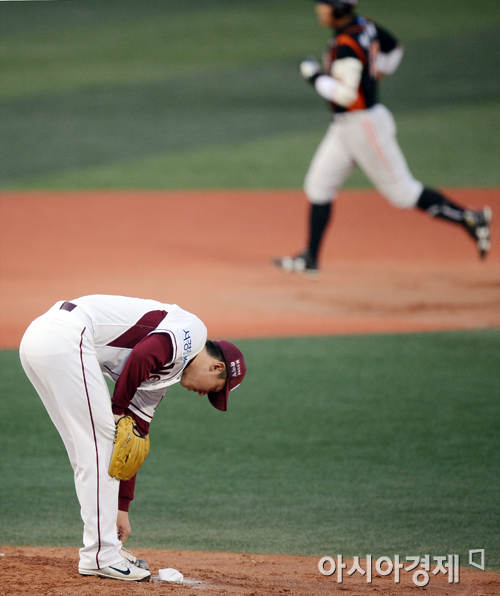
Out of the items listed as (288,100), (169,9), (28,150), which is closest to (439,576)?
(28,150)

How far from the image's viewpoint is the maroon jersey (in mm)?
7770

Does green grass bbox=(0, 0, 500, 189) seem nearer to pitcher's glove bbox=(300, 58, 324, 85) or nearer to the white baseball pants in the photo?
the white baseball pants

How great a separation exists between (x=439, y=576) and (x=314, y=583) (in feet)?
1.99

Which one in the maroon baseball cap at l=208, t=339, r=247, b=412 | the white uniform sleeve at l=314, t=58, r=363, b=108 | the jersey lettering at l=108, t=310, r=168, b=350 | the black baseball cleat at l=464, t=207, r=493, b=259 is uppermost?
the white uniform sleeve at l=314, t=58, r=363, b=108

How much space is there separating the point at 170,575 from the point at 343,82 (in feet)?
17.3

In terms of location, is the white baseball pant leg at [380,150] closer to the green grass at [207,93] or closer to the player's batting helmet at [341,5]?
the player's batting helmet at [341,5]

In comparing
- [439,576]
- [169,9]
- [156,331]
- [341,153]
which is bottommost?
[439,576]

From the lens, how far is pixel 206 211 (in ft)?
37.5

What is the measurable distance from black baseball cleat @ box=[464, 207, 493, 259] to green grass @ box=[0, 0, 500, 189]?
476 cm

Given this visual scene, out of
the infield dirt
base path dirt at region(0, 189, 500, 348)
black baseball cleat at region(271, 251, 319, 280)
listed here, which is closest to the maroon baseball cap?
the infield dirt

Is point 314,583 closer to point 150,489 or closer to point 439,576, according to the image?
point 439,576

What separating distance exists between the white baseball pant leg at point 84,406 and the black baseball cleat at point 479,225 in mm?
5311

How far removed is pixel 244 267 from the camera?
9.12 metres
